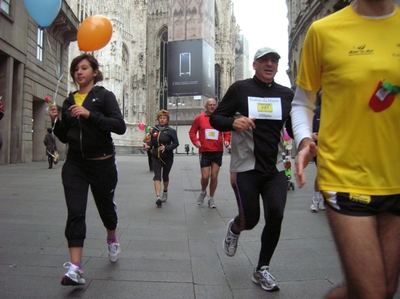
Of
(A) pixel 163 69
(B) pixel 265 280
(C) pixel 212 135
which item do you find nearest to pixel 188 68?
(A) pixel 163 69

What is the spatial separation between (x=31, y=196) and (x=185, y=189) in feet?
12.4

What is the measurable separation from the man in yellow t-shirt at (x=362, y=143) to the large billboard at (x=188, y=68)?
143ft

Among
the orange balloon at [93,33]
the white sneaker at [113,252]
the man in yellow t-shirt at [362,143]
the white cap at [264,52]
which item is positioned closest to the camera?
the man in yellow t-shirt at [362,143]

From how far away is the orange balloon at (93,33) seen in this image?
17.4ft

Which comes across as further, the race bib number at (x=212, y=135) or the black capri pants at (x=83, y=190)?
the race bib number at (x=212, y=135)

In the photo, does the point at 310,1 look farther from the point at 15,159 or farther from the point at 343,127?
the point at 343,127

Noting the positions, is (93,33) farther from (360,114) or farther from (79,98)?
(360,114)

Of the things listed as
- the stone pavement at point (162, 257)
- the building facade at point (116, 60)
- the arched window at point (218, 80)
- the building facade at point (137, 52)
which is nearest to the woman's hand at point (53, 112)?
the stone pavement at point (162, 257)

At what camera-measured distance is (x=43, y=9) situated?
598 centimetres

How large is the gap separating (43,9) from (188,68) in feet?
130

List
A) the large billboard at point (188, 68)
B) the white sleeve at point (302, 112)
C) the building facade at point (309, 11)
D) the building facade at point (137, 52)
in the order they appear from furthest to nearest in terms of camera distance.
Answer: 1. the building facade at point (137, 52)
2. the large billboard at point (188, 68)
3. the building facade at point (309, 11)
4. the white sleeve at point (302, 112)

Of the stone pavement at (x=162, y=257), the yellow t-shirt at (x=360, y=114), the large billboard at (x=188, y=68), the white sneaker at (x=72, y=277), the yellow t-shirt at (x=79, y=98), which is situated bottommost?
the stone pavement at (x=162, y=257)

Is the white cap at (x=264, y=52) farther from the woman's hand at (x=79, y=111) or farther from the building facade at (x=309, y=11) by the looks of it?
the building facade at (x=309, y=11)

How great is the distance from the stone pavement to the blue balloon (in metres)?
2.97
